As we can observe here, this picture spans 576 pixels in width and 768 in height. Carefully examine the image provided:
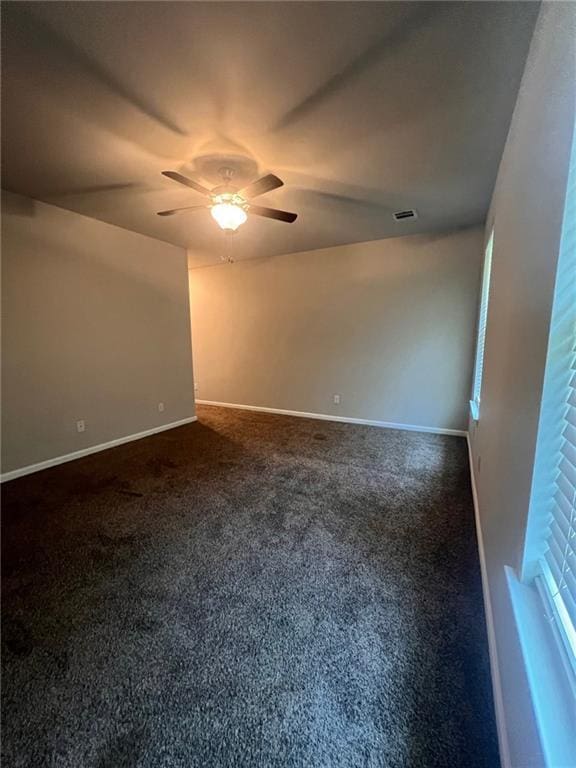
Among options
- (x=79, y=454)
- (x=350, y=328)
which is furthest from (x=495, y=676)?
(x=350, y=328)

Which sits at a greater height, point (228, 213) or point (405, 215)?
point (405, 215)

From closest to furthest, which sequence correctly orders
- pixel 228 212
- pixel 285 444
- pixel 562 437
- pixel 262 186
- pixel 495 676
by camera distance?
pixel 562 437 < pixel 495 676 < pixel 262 186 < pixel 228 212 < pixel 285 444

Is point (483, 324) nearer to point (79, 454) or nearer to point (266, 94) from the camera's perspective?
point (266, 94)

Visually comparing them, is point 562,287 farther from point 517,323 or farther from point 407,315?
point 407,315

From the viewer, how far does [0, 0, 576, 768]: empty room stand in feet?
3.23

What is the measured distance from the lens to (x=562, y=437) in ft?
2.74

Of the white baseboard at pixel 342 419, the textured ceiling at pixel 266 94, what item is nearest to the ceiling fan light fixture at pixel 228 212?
the textured ceiling at pixel 266 94

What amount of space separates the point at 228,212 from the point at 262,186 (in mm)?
421

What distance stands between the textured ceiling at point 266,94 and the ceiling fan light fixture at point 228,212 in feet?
0.95

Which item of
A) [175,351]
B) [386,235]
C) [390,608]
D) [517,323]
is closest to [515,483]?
[517,323]

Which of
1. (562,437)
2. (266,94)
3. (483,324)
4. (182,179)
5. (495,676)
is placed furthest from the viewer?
(483,324)

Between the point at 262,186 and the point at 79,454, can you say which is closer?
the point at 262,186

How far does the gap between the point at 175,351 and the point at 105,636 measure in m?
3.57

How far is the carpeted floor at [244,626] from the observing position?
1026 millimetres
